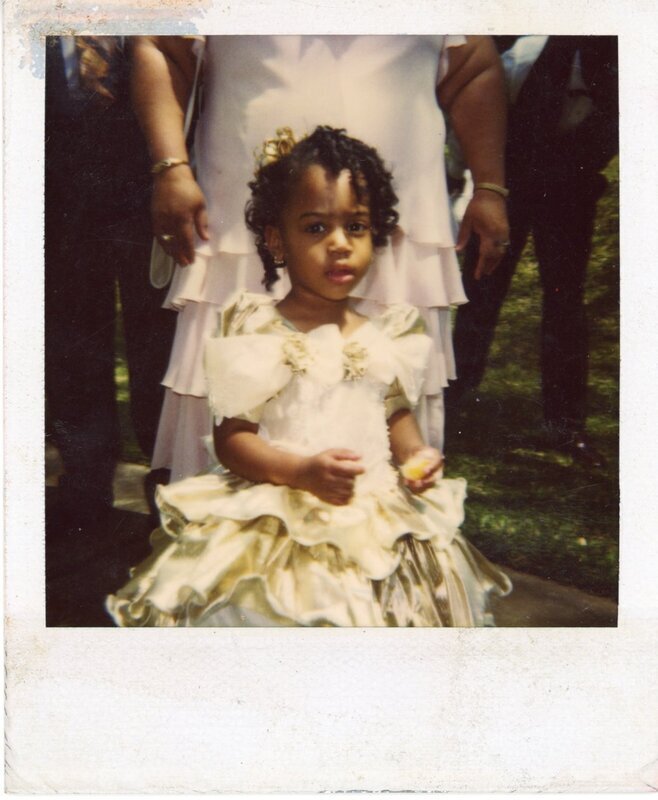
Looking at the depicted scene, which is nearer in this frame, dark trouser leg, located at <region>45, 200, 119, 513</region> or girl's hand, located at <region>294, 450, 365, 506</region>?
girl's hand, located at <region>294, 450, 365, 506</region>

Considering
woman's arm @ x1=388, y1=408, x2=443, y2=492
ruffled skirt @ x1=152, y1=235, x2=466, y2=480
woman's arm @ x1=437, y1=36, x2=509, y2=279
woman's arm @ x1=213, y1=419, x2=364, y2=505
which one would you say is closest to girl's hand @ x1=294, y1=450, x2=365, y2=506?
woman's arm @ x1=213, y1=419, x2=364, y2=505

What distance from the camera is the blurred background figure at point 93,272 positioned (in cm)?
239

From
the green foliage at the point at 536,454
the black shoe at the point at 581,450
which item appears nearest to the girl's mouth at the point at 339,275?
the green foliage at the point at 536,454

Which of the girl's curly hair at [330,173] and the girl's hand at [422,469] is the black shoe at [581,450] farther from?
the girl's curly hair at [330,173]

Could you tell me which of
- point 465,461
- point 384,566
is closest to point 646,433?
point 465,461

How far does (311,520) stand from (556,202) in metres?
1.08

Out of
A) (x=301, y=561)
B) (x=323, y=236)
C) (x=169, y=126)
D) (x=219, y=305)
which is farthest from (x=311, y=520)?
(x=169, y=126)

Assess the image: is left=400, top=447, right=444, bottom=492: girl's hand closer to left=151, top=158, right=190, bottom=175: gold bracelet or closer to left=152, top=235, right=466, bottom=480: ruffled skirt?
left=152, top=235, right=466, bottom=480: ruffled skirt

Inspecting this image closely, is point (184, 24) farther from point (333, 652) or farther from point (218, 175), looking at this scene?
point (333, 652)

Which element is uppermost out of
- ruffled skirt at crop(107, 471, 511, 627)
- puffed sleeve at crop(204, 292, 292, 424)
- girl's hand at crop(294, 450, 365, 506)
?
puffed sleeve at crop(204, 292, 292, 424)

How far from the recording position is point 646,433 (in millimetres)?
2434

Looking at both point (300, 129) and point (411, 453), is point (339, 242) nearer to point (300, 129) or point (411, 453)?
point (300, 129)

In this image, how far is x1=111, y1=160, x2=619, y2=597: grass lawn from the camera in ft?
7.82

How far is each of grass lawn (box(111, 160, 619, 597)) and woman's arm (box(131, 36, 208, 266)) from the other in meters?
0.34
